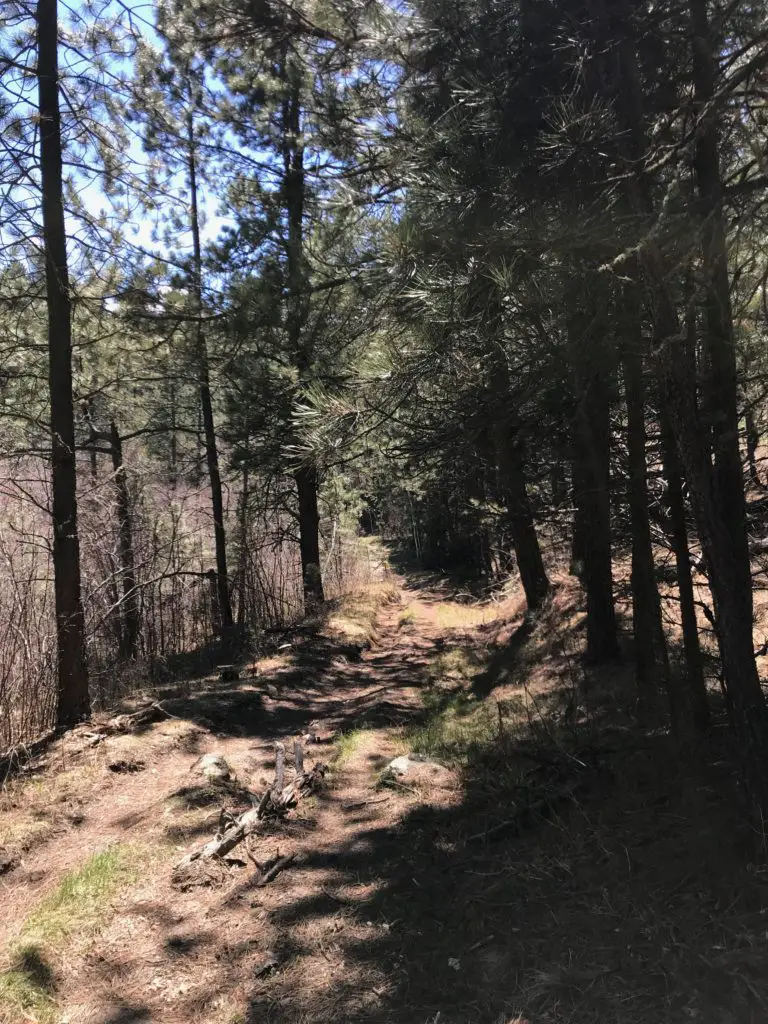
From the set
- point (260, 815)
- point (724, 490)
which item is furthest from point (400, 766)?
point (724, 490)

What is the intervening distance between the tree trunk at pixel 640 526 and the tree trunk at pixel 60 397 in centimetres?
523

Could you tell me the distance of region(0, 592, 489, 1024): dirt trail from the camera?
3.05 meters

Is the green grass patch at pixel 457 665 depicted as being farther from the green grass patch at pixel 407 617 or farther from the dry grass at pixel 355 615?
the green grass patch at pixel 407 617

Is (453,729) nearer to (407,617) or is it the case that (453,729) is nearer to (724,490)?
(724,490)

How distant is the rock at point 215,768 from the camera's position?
5.54 m

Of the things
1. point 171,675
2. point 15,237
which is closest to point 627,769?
point 15,237

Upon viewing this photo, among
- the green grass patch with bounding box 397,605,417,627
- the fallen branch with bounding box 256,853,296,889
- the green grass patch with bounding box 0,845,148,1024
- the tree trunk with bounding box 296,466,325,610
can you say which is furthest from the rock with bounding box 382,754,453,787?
the green grass patch with bounding box 397,605,417,627

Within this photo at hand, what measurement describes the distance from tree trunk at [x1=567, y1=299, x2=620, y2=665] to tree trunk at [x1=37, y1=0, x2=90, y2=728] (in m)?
4.92

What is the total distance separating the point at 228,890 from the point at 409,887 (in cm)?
107

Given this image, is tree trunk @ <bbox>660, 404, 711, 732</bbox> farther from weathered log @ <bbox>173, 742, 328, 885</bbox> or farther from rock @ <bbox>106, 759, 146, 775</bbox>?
rock @ <bbox>106, 759, 146, 775</bbox>

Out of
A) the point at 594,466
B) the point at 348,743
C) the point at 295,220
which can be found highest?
the point at 295,220

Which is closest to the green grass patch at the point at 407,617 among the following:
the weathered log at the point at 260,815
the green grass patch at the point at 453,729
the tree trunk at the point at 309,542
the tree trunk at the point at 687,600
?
the tree trunk at the point at 309,542

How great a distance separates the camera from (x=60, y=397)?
709 centimetres

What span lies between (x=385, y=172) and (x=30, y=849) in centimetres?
572
